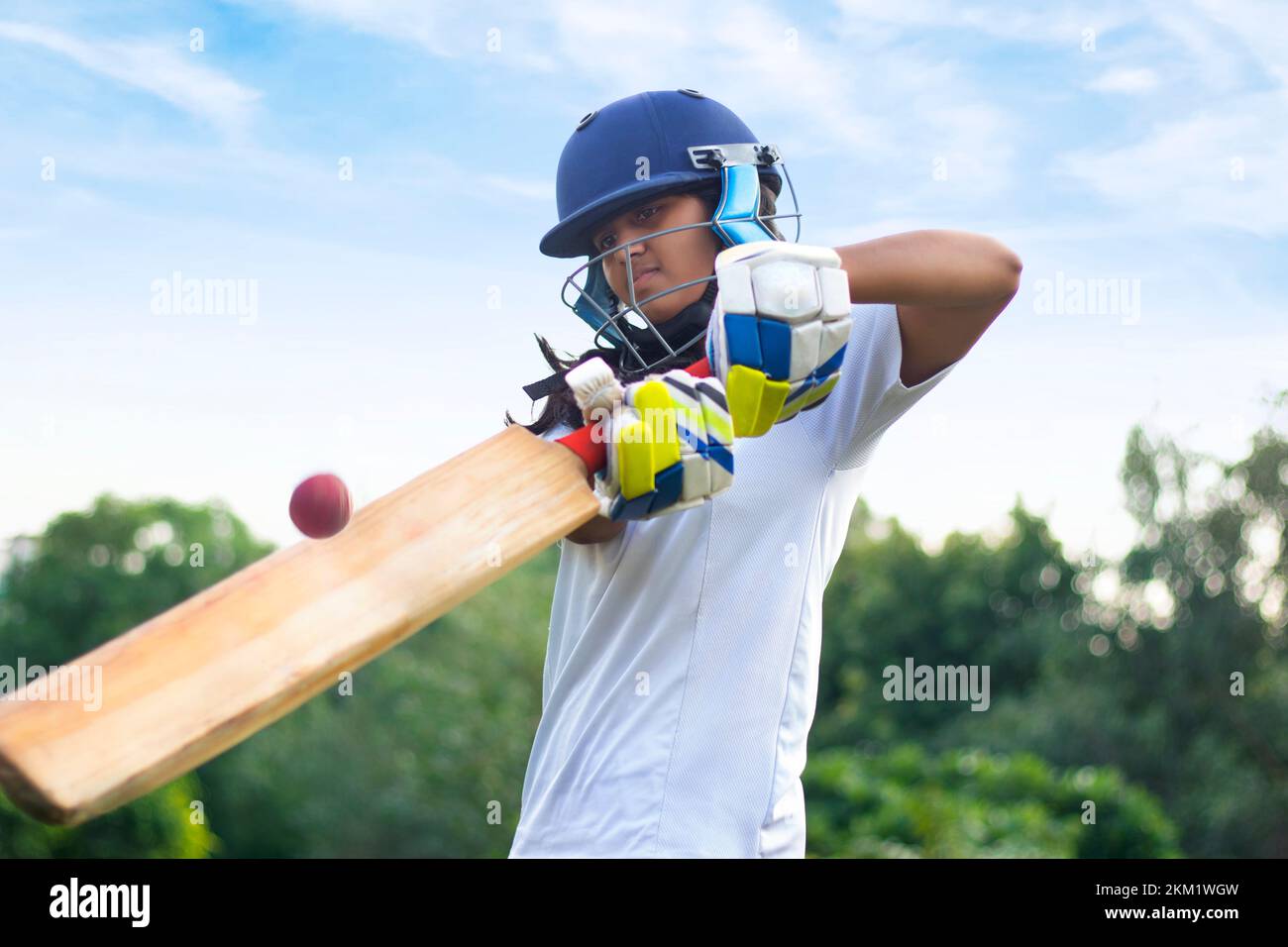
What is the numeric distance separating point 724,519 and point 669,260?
45cm

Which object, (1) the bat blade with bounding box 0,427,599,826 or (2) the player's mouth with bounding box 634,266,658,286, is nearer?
(1) the bat blade with bounding box 0,427,599,826

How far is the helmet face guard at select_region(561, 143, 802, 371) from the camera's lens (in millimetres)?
2016

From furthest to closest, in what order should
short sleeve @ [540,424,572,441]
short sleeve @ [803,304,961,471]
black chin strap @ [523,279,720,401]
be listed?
short sleeve @ [540,424,572,441]
black chin strap @ [523,279,720,401]
short sleeve @ [803,304,961,471]

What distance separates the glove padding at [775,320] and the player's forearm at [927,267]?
8 centimetres

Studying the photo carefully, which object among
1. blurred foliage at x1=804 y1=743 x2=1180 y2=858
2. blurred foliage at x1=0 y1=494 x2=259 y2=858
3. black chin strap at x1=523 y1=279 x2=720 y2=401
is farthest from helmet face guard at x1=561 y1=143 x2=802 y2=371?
blurred foliage at x1=0 y1=494 x2=259 y2=858

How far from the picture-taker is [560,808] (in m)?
1.91

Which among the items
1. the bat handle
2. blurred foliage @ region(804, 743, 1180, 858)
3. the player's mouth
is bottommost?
blurred foliage @ region(804, 743, 1180, 858)

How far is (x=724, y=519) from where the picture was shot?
1.91 meters

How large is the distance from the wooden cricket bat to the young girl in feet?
0.41

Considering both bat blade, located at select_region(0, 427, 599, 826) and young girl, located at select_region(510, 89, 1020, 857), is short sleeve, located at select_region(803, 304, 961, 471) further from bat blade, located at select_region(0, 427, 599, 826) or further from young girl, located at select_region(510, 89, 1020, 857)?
bat blade, located at select_region(0, 427, 599, 826)

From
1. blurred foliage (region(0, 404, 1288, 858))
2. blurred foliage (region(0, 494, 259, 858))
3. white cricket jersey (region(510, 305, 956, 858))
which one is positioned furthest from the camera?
blurred foliage (region(0, 494, 259, 858))

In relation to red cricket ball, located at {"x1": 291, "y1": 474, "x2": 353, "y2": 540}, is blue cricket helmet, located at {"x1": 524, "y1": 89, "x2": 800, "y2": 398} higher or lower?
higher
